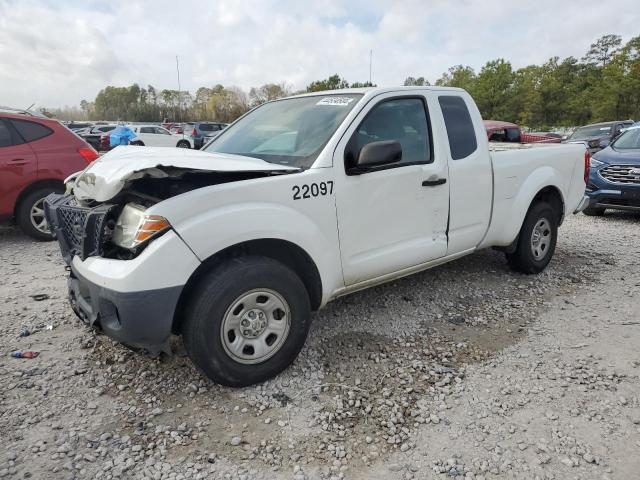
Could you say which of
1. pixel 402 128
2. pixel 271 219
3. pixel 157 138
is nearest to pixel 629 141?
pixel 402 128

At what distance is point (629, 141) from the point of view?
27.2 ft

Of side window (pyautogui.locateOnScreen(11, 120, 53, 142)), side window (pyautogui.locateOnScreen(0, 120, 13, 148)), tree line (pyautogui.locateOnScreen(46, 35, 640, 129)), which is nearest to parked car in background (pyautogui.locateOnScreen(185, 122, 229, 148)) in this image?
tree line (pyautogui.locateOnScreen(46, 35, 640, 129))

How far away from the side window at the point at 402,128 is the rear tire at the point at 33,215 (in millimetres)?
4830

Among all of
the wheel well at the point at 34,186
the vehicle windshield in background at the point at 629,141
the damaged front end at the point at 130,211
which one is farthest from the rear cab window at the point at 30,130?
the vehicle windshield in background at the point at 629,141

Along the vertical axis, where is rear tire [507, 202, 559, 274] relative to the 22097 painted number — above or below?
below

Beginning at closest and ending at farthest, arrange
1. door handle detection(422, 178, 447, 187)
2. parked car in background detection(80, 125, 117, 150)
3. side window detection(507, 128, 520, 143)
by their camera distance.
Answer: door handle detection(422, 178, 447, 187) < side window detection(507, 128, 520, 143) < parked car in background detection(80, 125, 117, 150)

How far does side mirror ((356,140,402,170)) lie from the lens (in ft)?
9.77

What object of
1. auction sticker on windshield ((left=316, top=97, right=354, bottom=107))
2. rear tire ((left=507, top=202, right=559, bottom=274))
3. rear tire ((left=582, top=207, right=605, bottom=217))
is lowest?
rear tire ((left=582, top=207, right=605, bottom=217))

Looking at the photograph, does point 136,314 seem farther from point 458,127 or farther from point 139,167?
point 458,127

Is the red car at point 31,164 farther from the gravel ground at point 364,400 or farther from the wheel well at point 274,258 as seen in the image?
the wheel well at point 274,258

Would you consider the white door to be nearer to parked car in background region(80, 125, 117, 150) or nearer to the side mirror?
the side mirror

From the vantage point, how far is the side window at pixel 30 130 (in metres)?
6.13

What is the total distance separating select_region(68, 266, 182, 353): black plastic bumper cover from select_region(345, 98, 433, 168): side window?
5.25 ft

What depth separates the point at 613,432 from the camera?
247 cm
